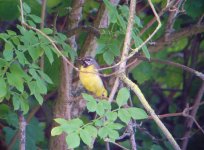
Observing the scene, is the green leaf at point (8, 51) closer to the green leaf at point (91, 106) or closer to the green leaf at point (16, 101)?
the green leaf at point (16, 101)

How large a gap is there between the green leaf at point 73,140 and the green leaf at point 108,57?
2.80 feet

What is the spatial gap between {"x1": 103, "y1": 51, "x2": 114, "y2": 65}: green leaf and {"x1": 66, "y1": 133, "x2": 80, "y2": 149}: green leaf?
0.85m

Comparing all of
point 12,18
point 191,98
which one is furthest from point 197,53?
point 12,18

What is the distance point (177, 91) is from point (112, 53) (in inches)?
98.2

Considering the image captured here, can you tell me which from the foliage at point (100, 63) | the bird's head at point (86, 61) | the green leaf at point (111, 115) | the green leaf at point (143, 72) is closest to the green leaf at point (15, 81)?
the foliage at point (100, 63)

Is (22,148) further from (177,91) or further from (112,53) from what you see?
(177,91)

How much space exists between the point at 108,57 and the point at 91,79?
83 cm

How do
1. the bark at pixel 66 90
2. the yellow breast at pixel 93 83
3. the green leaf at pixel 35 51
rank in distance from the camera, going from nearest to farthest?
the green leaf at pixel 35 51 < the bark at pixel 66 90 < the yellow breast at pixel 93 83

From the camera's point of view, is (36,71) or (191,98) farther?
(191,98)

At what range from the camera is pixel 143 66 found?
16.4 feet

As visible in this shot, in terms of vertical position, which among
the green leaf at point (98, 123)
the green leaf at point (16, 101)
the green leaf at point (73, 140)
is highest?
the green leaf at point (16, 101)

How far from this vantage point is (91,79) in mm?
4250

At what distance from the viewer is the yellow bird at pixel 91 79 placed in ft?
13.3

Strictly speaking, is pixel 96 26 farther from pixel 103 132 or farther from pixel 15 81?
pixel 103 132
